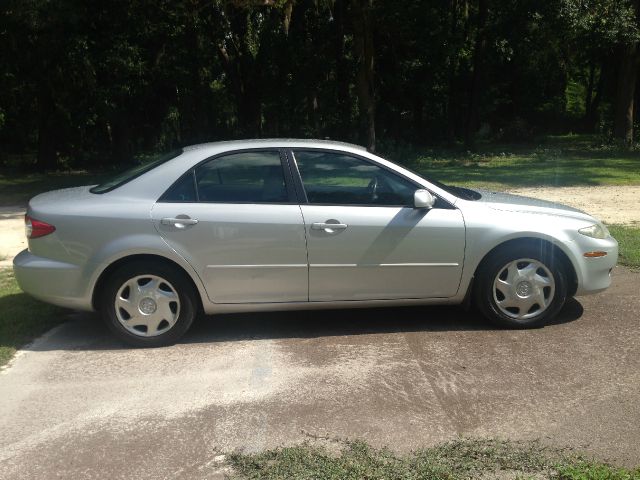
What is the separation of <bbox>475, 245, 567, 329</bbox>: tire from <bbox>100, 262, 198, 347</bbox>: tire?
240 centimetres

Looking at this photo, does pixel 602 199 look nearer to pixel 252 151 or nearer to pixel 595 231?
pixel 595 231

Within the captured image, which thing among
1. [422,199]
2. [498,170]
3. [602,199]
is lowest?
[498,170]

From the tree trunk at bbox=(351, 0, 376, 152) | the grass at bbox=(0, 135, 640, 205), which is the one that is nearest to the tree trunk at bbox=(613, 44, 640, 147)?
the grass at bbox=(0, 135, 640, 205)

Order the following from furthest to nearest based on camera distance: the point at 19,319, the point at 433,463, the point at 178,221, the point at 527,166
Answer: the point at 527,166, the point at 19,319, the point at 178,221, the point at 433,463

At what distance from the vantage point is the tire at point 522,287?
5.61m

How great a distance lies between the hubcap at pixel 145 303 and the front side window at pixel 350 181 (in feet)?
4.69

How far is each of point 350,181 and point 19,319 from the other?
3.23 metres

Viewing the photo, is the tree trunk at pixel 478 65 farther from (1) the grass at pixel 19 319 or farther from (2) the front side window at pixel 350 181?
(1) the grass at pixel 19 319

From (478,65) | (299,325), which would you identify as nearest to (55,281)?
(299,325)

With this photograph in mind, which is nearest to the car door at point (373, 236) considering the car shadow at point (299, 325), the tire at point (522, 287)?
the tire at point (522, 287)

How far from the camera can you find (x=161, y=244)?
17.4 feet

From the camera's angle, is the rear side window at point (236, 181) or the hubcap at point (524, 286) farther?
the hubcap at point (524, 286)

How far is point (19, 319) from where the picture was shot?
6156 mm

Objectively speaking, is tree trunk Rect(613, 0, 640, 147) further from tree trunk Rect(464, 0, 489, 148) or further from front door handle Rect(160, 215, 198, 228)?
front door handle Rect(160, 215, 198, 228)
